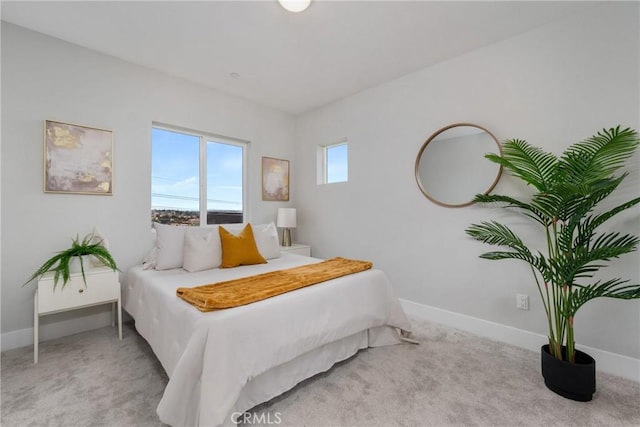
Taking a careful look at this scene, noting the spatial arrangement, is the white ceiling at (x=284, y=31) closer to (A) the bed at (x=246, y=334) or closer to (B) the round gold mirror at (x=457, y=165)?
(B) the round gold mirror at (x=457, y=165)

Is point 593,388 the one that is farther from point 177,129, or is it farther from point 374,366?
point 177,129

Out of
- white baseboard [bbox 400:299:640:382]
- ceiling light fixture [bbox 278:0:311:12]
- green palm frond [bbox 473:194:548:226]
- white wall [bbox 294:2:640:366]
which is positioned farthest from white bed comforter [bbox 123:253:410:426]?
ceiling light fixture [bbox 278:0:311:12]

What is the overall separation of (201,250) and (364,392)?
1793 mm

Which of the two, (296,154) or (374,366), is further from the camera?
(296,154)

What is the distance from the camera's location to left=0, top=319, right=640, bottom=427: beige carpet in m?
1.50

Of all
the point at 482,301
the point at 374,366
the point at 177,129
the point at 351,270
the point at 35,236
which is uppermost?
the point at 177,129

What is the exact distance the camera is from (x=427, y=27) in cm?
228

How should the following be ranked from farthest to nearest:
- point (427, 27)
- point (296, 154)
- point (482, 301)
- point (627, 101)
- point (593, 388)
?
point (296, 154)
point (482, 301)
point (427, 27)
point (627, 101)
point (593, 388)

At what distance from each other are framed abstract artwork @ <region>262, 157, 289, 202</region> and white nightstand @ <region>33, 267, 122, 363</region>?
2107mm

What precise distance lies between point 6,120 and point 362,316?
328cm

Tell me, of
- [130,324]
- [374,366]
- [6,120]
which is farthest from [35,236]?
[374,366]

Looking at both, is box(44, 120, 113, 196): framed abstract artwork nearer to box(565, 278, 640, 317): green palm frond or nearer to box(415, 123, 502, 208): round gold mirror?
box(415, 123, 502, 208): round gold mirror

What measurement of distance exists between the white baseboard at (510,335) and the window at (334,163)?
6.10 feet

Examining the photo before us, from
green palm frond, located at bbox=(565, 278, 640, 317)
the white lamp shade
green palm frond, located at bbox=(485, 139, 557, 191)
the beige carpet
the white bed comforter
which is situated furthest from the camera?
the white lamp shade
